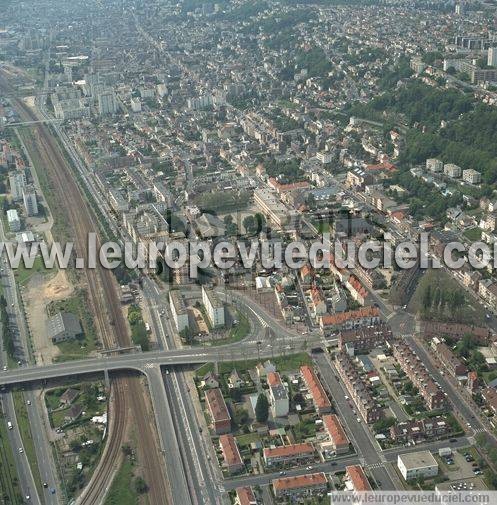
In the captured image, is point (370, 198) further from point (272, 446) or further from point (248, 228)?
point (272, 446)

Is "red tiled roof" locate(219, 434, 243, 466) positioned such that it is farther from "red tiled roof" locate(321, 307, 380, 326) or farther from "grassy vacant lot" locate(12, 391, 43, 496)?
"red tiled roof" locate(321, 307, 380, 326)

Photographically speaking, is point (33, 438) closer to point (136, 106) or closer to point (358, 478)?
point (358, 478)

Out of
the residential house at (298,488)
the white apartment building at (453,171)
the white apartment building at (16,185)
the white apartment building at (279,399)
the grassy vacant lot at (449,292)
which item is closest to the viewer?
the residential house at (298,488)

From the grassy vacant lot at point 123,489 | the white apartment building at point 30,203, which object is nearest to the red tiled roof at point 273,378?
the grassy vacant lot at point 123,489

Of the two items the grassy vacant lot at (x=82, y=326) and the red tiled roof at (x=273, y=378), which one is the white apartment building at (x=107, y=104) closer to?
the grassy vacant lot at (x=82, y=326)

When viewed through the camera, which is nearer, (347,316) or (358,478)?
(358,478)

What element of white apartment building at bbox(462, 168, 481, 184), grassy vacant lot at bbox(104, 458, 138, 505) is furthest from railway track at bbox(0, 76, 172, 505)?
white apartment building at bbox(462, 168, 481, 184)

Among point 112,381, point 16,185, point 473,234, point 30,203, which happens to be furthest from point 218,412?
point 16,185
